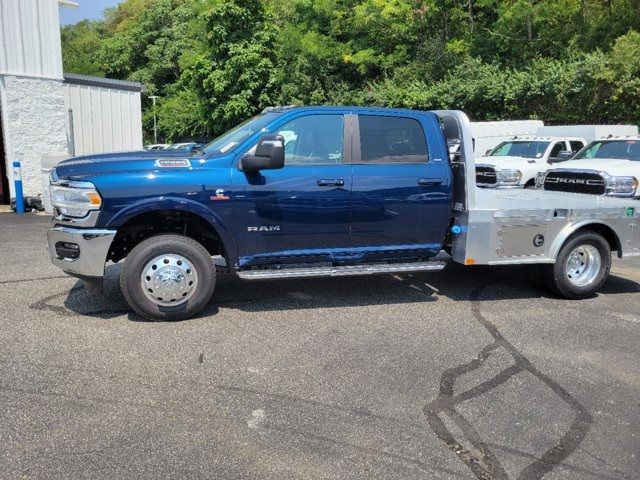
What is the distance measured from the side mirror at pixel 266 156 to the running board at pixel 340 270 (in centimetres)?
98

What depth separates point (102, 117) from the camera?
1602cm

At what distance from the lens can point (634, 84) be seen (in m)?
20.1

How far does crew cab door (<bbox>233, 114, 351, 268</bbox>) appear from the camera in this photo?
557 cm

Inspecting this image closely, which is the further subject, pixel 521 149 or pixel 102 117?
pixel 521 149

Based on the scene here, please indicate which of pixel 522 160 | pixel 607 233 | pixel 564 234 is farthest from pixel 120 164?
pixel 522 160

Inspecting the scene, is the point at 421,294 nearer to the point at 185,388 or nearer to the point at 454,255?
the point at 454,255

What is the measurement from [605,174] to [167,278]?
28.7ft

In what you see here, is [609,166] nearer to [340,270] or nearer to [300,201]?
[340,270]

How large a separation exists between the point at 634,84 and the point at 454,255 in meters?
17.4

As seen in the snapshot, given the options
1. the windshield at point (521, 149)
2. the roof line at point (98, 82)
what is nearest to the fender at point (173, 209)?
the roof line at point (98, 82)

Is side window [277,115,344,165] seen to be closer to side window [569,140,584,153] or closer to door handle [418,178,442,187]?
door handle [418,178,442,187]

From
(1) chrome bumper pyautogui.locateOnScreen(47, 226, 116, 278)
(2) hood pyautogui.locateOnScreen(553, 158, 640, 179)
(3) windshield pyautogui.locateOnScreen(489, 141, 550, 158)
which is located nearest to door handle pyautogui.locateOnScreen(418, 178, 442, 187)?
(1) chrome bumper pyautogui.locateOnScreen(47, 226, 116, 278)

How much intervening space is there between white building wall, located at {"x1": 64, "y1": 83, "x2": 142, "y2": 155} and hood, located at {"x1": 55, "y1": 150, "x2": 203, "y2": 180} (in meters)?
10.5

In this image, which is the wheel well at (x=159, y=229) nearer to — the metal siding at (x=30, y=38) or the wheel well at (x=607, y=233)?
the wheel well at (x=607, y=233)
